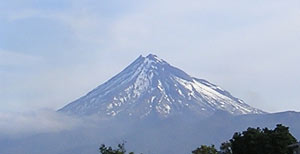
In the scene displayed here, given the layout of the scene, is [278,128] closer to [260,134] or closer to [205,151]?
[260,134]

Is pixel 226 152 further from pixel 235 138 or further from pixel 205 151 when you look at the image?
pixel 235 138

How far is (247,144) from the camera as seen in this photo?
7400 centimetres

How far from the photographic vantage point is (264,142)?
72250 millimetres

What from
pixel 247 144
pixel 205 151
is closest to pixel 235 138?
pixel 247 144

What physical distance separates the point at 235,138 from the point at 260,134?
325 cm

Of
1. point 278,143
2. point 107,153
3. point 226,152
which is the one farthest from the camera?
point 226,152

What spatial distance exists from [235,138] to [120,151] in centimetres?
1332

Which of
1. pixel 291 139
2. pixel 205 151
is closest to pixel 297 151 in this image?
pixel 291 139

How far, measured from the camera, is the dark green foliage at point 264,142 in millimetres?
71875

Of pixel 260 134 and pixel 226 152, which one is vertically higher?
pixel 226 152

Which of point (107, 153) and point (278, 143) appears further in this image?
point (107, 153)

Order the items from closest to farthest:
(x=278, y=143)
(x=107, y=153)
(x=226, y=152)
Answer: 1. (x=278, y=143)
2. (x=107, y=153)
3. (x=226, y=152)

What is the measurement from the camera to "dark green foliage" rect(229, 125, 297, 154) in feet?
236

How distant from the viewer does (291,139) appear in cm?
7406
